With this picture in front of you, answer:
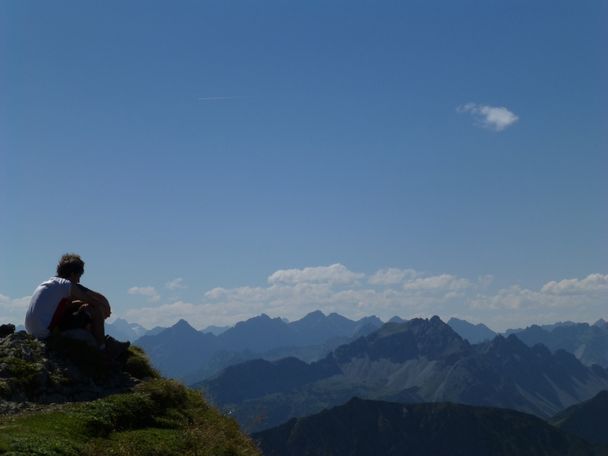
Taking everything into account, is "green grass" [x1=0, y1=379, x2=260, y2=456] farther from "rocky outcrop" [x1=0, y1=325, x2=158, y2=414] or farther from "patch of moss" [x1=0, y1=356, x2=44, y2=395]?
"patch of moss" [x1=0, y1=356, x2=44, y2=395]

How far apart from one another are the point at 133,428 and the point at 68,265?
18.8 ft

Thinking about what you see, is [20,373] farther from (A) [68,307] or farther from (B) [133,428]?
(B) [133,428]

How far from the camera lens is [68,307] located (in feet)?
57.5

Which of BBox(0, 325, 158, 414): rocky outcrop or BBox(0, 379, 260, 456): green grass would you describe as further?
BBox(0, 325, 158, 414): rocky outcrop

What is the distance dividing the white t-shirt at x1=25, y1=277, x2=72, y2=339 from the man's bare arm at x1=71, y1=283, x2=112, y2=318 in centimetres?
21

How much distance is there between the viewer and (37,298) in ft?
55.9

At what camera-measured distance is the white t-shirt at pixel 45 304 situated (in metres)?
16.9

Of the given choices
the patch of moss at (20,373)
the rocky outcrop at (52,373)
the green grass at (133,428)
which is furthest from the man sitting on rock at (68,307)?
the green grass at (133,428)

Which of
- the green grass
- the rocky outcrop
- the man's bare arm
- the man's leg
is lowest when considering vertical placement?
the green grass

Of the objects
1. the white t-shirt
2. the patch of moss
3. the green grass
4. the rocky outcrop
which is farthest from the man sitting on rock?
the green grass

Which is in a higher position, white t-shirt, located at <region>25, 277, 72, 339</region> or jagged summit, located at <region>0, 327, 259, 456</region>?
white t-shirt, located at <region>25, 277, 72, 339</region>

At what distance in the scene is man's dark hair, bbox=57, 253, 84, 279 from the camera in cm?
1744

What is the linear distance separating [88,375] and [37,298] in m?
2.71

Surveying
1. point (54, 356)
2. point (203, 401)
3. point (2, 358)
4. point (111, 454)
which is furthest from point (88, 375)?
point (111, 454)
